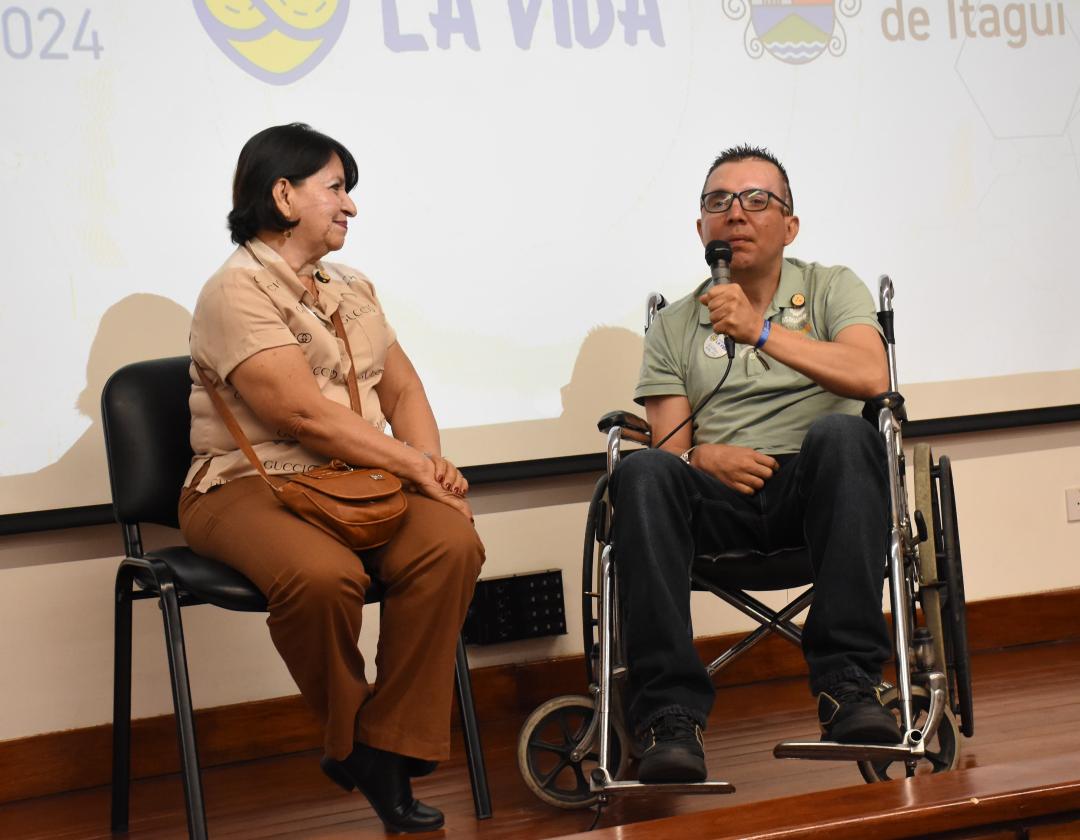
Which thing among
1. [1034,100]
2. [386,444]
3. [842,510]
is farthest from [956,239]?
[386,444]

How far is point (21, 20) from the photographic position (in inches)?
101

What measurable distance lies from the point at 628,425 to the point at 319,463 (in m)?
0.56

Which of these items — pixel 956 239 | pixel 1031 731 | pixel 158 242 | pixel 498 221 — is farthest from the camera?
pixel 956 239

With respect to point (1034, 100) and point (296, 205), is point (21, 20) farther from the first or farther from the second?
point (1034, 100)

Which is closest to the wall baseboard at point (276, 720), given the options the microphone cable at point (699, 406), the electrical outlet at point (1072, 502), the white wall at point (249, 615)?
the white wall at point (249, 615)

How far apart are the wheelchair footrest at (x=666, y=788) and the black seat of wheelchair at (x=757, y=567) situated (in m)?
0.43

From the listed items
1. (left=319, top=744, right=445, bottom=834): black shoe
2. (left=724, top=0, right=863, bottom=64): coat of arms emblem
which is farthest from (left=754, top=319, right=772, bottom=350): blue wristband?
(left=724, top=0, right=863, bottom=64): coat of arms emblem

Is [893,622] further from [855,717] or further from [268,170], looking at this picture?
[268,170]

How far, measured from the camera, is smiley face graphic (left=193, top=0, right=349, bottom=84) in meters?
2.72

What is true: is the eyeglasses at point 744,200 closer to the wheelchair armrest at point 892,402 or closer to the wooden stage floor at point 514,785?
the wheelchair armrest at point 892,402

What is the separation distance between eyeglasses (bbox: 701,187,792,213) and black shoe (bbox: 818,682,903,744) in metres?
0.94

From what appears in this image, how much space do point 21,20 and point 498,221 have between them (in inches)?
40.9

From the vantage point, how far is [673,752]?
1.94 metres

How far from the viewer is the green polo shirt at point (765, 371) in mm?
2459
